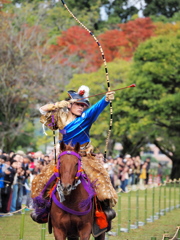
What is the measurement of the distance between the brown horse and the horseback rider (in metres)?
0.47

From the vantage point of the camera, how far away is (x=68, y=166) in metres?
6.73

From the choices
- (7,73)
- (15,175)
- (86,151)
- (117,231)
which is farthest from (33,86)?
(86,151)

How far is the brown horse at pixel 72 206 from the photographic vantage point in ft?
22.5

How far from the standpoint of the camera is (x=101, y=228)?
774 cm

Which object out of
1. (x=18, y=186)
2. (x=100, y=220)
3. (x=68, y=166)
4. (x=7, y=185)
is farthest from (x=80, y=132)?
(x=18, y=186)

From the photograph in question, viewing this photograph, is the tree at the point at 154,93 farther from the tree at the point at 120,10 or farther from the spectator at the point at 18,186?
the tree at the point at 120,10

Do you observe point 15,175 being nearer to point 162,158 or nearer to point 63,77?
point 63,77

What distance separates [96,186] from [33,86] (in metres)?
24.9

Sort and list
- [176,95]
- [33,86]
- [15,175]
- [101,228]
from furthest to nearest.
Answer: [33,86]
[176,95]
[15,175]
[101,228]

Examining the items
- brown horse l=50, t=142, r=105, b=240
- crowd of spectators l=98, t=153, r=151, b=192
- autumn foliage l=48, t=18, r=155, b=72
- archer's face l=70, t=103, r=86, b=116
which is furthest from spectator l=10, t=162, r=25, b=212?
autumn foliage l=48, t=18, r=155, b=72

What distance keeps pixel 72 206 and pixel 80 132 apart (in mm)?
1270

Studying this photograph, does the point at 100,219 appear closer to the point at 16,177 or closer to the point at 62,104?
the point at 62,104

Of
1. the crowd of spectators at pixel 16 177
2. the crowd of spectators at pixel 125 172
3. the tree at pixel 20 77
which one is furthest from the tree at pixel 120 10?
the crowd of spectators at pixel 16 177

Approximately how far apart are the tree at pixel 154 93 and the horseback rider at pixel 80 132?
21902 mm
